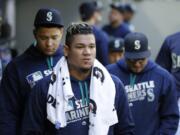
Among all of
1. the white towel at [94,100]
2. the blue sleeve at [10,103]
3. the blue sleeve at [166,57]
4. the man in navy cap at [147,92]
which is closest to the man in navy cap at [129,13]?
the blue sleeve at [166,57]

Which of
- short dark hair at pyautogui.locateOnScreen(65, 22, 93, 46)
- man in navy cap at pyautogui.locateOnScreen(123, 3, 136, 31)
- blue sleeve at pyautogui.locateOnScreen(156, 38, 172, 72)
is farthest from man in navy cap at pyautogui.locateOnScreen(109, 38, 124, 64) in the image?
man in navy cap at pyautogui.locateOnScreen(123, 3, 136, 31)

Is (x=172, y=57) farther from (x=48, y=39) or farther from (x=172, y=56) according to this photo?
(x=48, y=39)

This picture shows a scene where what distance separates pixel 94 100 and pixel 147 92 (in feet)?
4.53

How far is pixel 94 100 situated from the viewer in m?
4.15

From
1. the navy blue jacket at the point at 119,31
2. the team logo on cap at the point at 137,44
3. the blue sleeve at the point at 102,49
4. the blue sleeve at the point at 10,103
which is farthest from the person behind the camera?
the navy blue jacket at the point at 119,31

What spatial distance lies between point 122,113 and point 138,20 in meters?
8.31

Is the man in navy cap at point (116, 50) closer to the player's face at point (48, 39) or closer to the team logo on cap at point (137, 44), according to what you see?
the team logo on cap at point (137, 44)

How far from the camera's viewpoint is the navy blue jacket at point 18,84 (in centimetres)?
469

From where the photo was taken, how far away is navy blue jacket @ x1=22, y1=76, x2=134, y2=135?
13.7ft

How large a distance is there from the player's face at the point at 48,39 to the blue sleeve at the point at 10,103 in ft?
0.99

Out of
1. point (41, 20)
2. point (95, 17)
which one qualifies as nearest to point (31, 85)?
point (41, 20)

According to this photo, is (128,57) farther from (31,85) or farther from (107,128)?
(107,128)

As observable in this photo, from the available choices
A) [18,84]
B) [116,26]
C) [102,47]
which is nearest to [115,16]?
[116,26]

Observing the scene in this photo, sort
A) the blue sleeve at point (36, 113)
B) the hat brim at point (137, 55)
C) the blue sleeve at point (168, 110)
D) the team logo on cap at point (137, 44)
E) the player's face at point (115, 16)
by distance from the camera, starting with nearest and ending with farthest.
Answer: the blue sleeve at point (36, 113) → the blue sleeve at point (168, 110) → the hat brim at point (137, 55) → the team logo on cap at point (137, 44) → the player's face at point (115, 16)
